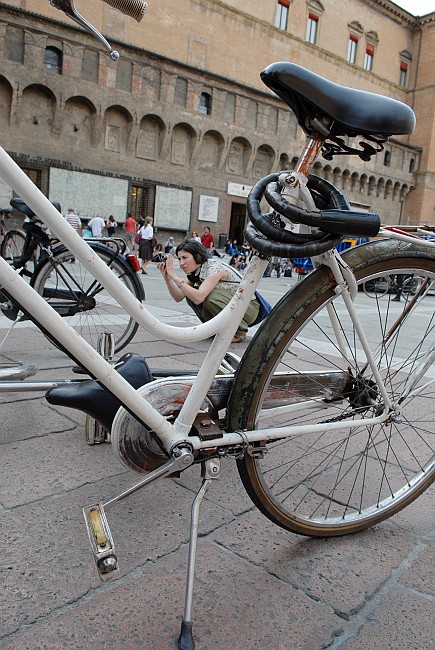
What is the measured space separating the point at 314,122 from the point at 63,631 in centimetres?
151

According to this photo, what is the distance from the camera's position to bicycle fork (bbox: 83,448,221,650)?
1.30 m

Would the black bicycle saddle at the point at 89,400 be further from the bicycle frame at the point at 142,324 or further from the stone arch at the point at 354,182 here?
the stone arch at the point at 354,182

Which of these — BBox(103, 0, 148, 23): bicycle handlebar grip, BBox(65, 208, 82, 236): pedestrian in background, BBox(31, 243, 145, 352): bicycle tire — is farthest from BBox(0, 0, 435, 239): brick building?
BBox(103, 0, 148, 23): bicycle handlebar grip

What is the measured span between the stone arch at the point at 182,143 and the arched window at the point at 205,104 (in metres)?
1.59

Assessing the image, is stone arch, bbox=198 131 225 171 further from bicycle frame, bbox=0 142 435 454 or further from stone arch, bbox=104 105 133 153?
bicycle frame, bbox=0 142 435 454

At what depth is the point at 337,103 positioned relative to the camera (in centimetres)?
143

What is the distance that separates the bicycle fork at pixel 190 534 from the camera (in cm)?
130

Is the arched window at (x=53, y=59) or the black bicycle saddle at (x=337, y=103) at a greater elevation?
the arched window at (x=53, y=59)

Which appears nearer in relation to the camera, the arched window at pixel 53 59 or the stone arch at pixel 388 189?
the arched window at pixel 53 59

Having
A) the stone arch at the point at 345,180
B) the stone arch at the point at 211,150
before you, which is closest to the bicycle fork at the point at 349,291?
the stone arch at the point at 211,150

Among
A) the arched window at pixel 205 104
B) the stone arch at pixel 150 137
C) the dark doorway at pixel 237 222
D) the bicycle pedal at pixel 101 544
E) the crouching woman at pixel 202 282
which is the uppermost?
the arched window at pixel 205 104

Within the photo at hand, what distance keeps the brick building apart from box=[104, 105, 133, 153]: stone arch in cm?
5

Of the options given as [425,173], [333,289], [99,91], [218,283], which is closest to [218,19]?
[99,91]

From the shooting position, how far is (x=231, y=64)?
3228 centimetres
